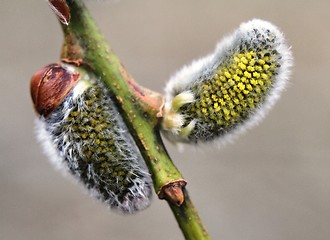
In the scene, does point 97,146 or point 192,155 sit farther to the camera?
point 192,155

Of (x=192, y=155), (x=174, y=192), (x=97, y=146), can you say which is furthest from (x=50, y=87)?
(x=192, y=155)

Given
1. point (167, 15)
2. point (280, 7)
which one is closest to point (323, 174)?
point (280, 7)

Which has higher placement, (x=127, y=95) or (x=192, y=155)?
(x=192, y=155)

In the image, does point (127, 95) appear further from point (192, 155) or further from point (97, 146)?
point (192, 155)

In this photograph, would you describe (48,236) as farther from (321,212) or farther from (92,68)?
(92,68)

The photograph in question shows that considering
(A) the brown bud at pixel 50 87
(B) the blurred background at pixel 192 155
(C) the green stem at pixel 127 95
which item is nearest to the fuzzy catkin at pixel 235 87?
(C) the green stem at pixel 127 95
